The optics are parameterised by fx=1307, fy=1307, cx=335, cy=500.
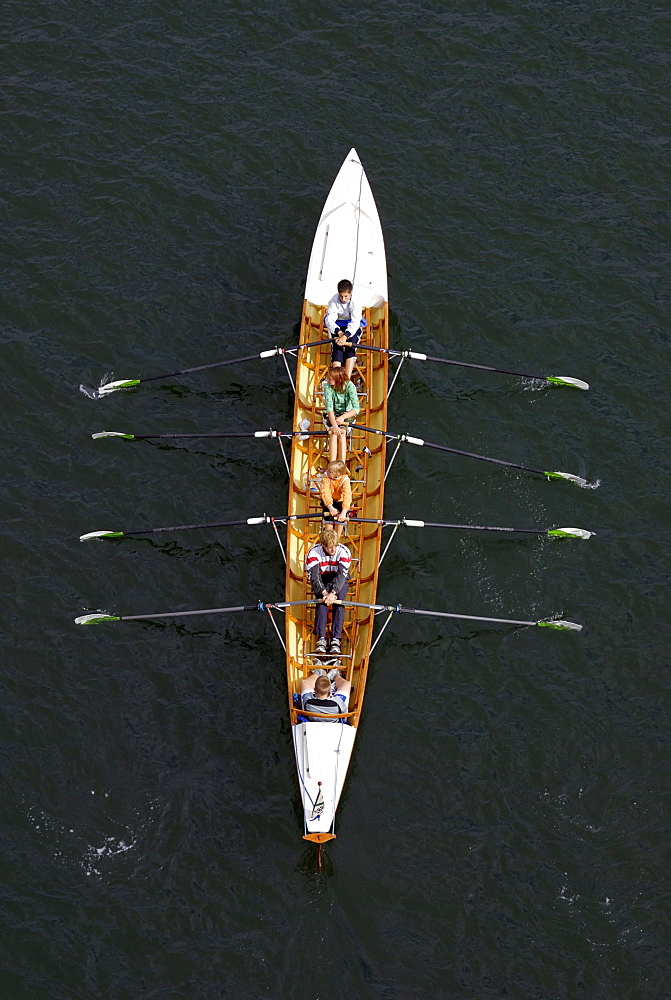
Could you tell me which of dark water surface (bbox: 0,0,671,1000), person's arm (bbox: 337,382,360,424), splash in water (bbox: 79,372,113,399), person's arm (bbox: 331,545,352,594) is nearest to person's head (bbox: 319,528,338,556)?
person's arm (bbox: 331,545,352,594)

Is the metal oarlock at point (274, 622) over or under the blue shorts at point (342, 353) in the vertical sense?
under

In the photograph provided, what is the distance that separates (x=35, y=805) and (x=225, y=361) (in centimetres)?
1231

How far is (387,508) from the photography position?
32.1m

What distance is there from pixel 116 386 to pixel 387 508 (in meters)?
7.87

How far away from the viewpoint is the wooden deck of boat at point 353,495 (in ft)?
94.3

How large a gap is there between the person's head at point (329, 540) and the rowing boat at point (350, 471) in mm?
1233

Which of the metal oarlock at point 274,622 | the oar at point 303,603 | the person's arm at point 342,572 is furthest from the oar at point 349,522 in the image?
the metal oarlock at point 274,622

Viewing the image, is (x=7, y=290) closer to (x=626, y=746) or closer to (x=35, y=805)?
(x=35, y=805)

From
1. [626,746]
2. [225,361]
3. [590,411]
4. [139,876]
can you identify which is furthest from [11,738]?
[590,411]

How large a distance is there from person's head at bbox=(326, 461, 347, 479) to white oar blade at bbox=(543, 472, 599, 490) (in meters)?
5.83

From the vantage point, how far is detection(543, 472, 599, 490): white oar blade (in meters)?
32.5

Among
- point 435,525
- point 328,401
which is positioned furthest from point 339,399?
point 435,525

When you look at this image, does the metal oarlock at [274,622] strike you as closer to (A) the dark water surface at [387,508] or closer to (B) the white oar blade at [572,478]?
(A) the dark water surface at [387,508]

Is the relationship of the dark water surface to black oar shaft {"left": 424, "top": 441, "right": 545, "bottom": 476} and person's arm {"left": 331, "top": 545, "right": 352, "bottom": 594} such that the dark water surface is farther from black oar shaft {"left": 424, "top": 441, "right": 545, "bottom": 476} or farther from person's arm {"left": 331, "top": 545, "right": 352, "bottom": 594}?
person's arm {"left": 331, "top": 545, "right": 352, "bottom": 594}
